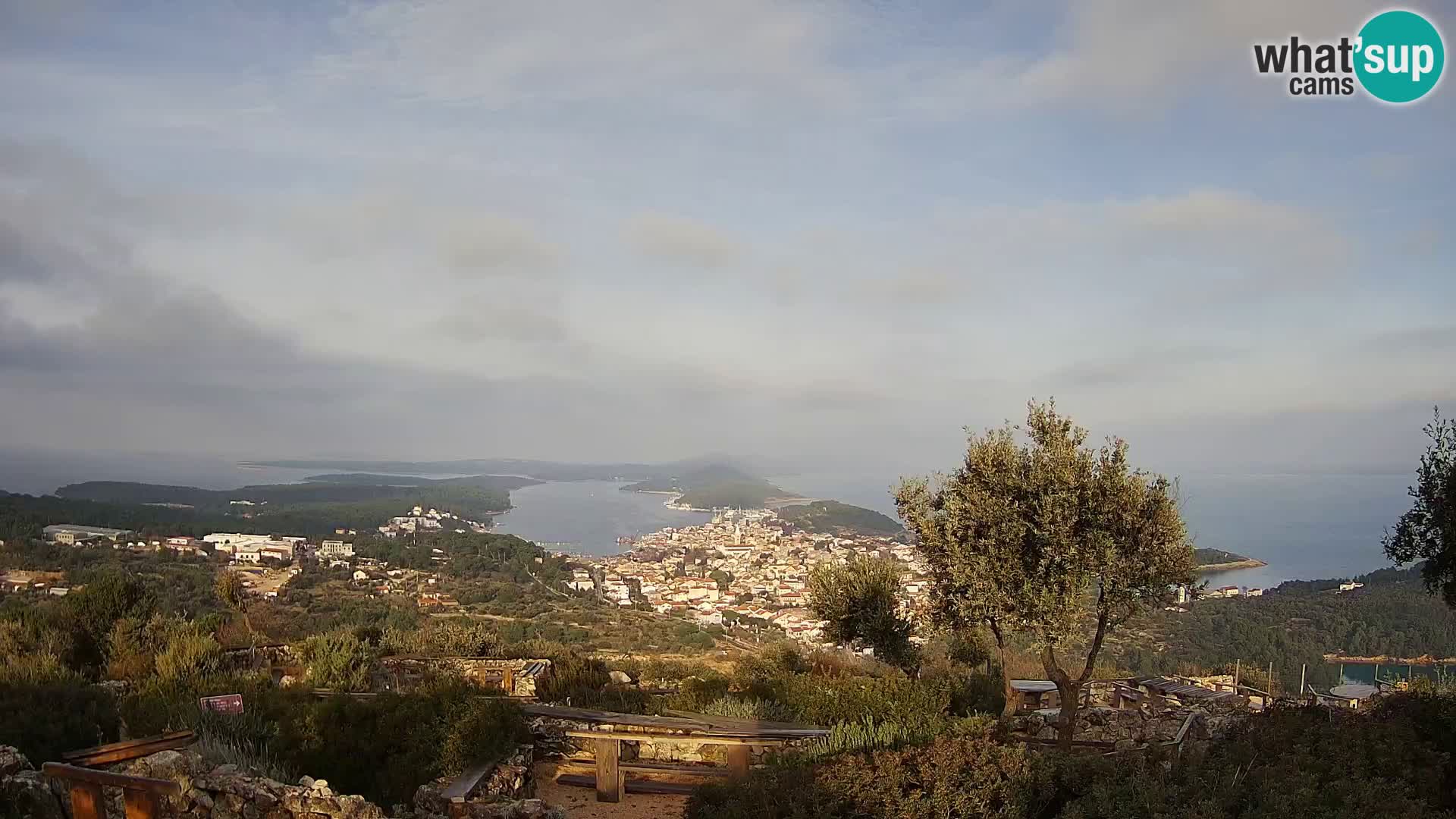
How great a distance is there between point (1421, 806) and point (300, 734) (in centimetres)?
892

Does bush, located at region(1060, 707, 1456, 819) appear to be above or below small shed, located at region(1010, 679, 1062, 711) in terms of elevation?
above

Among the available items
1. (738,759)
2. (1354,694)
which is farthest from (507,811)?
(1354,694)

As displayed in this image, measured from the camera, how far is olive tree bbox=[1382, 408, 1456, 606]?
7656 millimetres

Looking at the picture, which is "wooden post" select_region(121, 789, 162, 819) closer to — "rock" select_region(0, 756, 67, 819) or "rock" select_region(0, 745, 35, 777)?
"rock" select_region(0, 756, 67, 819)

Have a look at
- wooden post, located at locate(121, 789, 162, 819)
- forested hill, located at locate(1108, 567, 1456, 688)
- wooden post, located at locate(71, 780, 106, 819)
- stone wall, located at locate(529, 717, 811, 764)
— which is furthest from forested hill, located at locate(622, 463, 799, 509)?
wooden post, located at locate(121, 789, 162, 819)

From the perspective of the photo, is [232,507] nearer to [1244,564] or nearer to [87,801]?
[87,801]

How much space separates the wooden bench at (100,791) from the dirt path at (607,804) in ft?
10.9

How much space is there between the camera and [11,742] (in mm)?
6504

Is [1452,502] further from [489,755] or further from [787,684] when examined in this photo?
[489,755]

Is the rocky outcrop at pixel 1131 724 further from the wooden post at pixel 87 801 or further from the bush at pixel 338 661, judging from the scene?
the bush at pixel 338 661

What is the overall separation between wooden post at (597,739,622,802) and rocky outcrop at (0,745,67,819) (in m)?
4.07

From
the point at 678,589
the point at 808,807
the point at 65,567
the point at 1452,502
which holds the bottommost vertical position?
the point at 678,589

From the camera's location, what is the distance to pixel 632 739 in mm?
7633

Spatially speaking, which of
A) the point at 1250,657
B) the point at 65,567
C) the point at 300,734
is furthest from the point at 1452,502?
the point at 65,567
